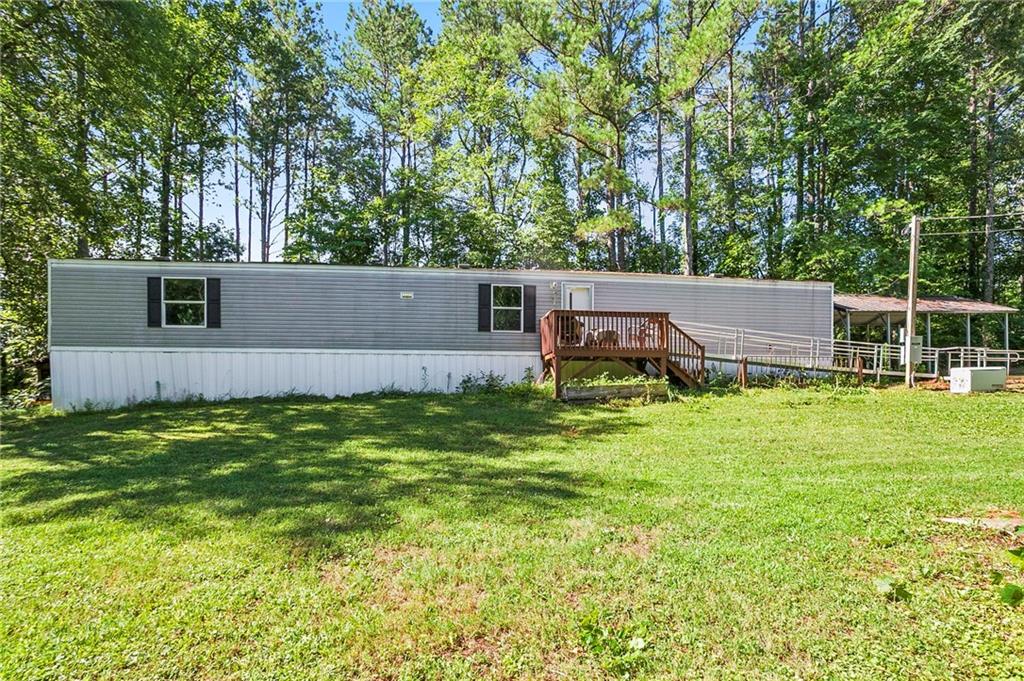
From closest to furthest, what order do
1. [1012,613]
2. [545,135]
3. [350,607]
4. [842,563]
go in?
[1012,613] < [350,607] < [842,563] < [545,135]

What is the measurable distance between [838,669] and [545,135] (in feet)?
59.8

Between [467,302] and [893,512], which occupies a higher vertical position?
[467,302]

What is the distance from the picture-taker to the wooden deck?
34.6ft

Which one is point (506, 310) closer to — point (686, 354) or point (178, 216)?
point (686, 354)

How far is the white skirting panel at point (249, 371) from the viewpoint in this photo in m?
10.8

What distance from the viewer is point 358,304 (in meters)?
11.7

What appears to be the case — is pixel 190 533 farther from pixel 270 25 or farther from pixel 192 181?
pixel 270 25

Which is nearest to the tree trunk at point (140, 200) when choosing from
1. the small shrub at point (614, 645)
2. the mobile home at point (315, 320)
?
the mobile home at point (315, 320)

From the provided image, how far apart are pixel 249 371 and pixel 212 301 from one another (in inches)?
70.6

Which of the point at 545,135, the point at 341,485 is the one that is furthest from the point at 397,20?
the point at 341,485

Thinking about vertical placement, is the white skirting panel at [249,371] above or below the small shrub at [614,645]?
above

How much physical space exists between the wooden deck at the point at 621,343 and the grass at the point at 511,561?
449cm

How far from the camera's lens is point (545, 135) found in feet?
59.0

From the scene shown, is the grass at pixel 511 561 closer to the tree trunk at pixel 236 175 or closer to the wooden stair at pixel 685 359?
the wooden stair at pixel 685 359
